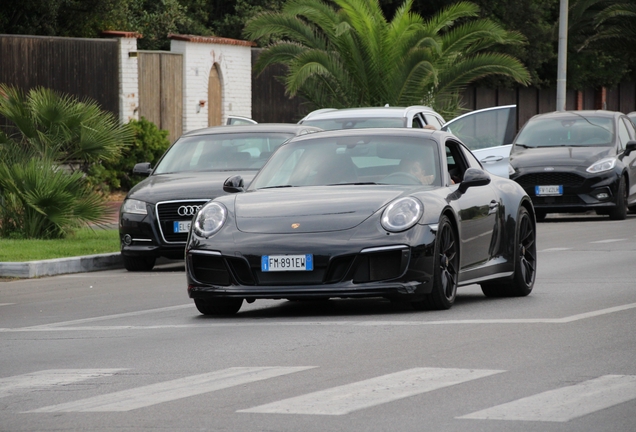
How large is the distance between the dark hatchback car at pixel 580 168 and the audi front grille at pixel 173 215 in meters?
7.87

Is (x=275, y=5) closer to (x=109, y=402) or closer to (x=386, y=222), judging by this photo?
(x=386, y=222)

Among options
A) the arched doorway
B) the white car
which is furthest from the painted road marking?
the arched doorway

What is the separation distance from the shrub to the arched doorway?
2.81 metres

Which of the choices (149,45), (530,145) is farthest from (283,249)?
(149,45)

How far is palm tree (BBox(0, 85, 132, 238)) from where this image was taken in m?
17.4

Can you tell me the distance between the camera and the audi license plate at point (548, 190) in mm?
22578

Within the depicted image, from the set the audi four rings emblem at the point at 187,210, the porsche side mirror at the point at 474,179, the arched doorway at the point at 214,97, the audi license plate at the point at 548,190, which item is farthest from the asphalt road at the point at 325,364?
the arched doorway at the point at 214,97

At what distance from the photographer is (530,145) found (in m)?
24.0

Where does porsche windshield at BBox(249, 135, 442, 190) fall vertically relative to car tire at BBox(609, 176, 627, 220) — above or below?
above

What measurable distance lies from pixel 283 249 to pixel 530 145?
14.7 meters

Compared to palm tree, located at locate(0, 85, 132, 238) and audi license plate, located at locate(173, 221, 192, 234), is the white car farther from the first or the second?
audi license plate, located at locate(173, 221, 192, 234)

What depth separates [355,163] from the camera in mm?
10977

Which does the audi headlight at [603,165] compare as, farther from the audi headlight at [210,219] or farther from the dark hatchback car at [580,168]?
the audi headlight at [210,219]

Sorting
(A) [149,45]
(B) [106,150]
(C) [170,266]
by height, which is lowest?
(C) [170,266]
